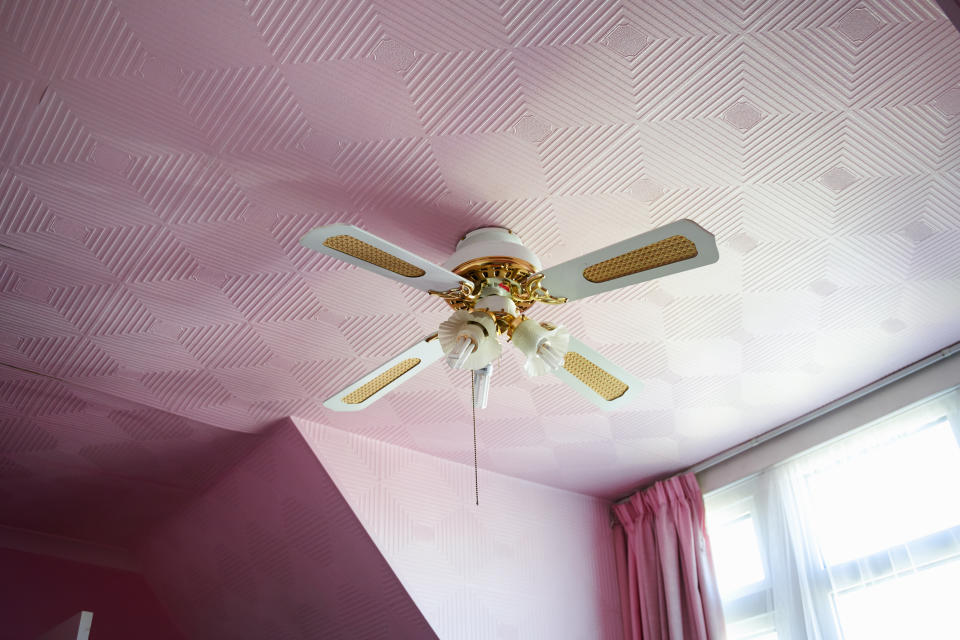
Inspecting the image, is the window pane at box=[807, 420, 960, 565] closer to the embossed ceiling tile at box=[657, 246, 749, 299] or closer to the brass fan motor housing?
the embossed ceiling tile at box=[657, 246, 749, 299]

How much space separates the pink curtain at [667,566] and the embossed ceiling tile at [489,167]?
1.85 m

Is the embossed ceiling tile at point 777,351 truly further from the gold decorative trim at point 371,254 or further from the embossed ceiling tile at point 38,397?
the embossed ceiling tile at point 38,397

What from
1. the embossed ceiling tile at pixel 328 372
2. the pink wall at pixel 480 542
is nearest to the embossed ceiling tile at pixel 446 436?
the pink wall at pixel 480 542

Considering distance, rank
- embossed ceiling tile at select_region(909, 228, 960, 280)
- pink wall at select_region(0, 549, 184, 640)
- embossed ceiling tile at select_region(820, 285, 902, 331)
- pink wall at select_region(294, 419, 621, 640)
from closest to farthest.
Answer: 1. embossed ceiling tile at select_region(909, 228, 960, 280)
2. embossed ceiling tile at select_region(820, 285, 902, 331)
3. pink wall at select_region(294, 419, 621, 640)
4. pink wall at select_region(0, 549, 184, 640)

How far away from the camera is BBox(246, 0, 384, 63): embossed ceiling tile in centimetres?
164

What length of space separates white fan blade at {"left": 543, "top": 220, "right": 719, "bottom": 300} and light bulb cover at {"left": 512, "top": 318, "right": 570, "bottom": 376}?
12 cm

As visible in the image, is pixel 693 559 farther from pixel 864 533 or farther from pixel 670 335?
pixel 670 335

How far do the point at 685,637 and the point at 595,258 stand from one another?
6.87ft

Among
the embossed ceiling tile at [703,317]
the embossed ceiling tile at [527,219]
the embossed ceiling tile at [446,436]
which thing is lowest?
the embossed ceiling tile at [446,436]

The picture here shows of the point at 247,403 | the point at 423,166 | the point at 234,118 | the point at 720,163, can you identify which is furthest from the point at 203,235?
the point at 720,163

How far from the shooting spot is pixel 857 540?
2.77 m

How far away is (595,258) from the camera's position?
5.47 ft

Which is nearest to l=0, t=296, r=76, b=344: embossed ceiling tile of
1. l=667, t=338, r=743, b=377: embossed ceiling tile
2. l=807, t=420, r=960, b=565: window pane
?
l=667, t=338, r=743, b=377: embossed ceiling tile

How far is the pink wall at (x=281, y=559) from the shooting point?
2.96 metres
